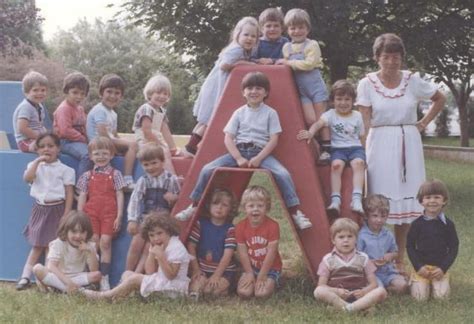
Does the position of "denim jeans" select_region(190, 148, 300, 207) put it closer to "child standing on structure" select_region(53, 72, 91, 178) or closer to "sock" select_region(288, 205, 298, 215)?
"sock" select_region(288, 205, 298, 215)

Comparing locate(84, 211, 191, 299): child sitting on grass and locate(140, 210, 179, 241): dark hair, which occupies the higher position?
locate(140, 210, 179, 241): dark hair

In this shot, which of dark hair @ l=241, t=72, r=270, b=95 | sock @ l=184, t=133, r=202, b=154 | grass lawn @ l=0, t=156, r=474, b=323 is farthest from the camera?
sock @ l=184, t=133, r=202, b=154

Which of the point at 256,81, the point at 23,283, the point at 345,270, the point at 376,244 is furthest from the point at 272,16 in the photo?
the point at 23,283

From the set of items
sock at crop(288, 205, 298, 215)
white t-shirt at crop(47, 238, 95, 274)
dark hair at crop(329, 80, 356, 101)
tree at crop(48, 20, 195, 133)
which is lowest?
white t-shirt at crop(47, 238, 95, 274)

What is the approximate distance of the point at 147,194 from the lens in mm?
6500

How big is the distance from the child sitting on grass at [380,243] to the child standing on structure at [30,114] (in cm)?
301

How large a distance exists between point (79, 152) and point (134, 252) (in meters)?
1.06

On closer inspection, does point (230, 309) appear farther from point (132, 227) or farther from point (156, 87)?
point (156, 87)

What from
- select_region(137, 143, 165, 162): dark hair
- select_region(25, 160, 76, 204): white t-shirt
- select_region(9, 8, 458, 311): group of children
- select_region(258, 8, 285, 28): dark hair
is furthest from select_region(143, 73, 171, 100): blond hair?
select_region(258, 8, 285, 28): dark hair

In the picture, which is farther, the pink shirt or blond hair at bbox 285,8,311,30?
the pink shirt

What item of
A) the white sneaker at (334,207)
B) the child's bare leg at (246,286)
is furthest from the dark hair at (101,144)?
the white sneaker at (334,207)

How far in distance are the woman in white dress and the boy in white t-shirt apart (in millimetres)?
229

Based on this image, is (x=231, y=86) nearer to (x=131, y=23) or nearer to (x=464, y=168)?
(x=131, y=23)

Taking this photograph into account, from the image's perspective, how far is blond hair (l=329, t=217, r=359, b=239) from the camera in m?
5.92
